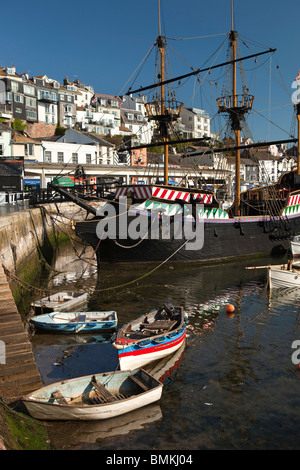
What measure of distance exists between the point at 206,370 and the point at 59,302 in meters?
8.13

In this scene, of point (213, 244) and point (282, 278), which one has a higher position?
point (213, 244)

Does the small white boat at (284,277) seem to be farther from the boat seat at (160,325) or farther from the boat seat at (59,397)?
the boat seat at (59,397)

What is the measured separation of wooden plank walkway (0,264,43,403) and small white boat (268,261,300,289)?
14.7 metres

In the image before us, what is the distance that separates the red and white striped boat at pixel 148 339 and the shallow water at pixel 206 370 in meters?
0.65

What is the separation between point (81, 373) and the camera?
11.8 m

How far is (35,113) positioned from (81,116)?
1794 cm

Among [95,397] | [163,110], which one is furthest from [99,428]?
[163,110]

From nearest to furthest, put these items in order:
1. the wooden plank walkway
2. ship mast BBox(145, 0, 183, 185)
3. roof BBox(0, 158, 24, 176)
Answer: the wooden plank walkway < ship mast BBox(145, 0, 183, 185) < roof BBox(0, 158, 24, 176)

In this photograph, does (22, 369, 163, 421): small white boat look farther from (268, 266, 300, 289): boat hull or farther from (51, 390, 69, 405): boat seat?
(268, 266, 300, 289): boat hull

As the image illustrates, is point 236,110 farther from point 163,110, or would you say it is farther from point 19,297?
point 19,297

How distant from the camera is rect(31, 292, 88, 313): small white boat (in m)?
16.6

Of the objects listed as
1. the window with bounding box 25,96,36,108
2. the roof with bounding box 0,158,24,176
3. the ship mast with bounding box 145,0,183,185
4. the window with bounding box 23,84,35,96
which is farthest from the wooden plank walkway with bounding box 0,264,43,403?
the window with bounding box 23,84,35,96

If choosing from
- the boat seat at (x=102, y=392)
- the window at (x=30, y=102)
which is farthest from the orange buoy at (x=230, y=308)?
the window at (x=30, y=102)

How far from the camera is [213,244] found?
2748 cm
